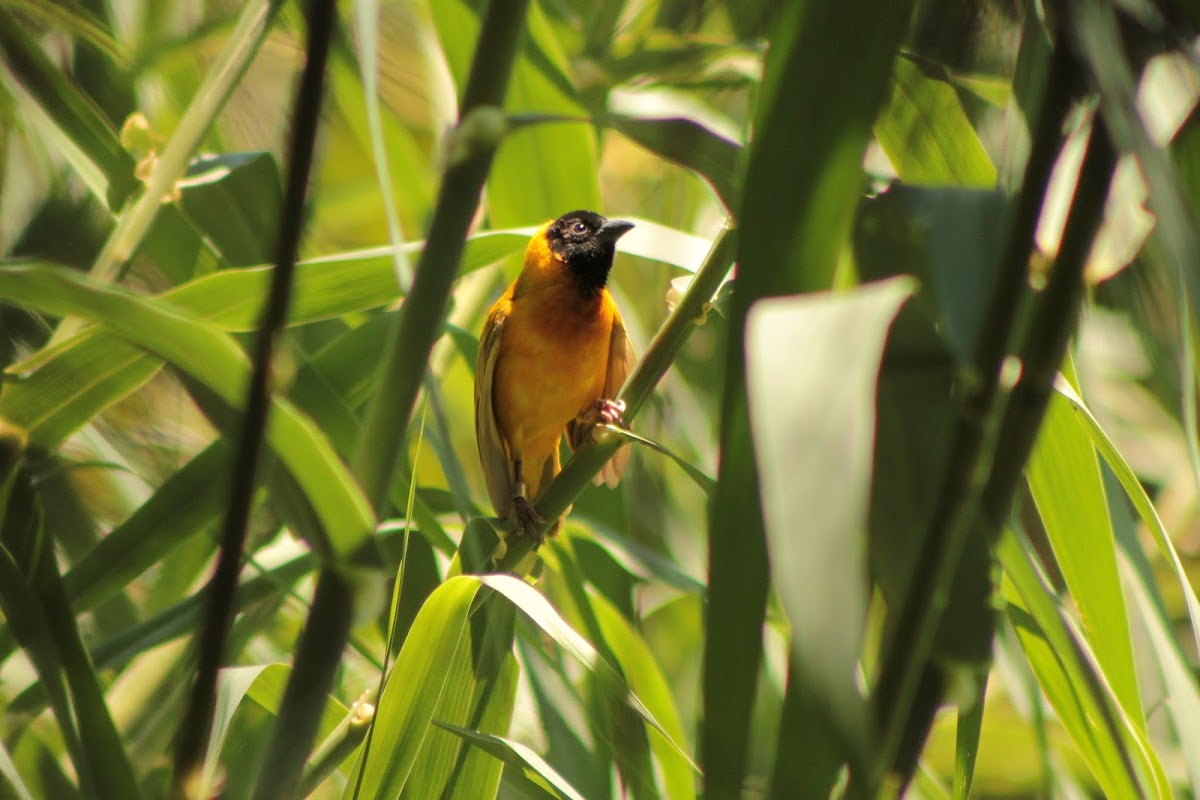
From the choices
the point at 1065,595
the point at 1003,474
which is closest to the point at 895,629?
the point at 1003,474

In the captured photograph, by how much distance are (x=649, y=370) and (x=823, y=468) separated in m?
0.72

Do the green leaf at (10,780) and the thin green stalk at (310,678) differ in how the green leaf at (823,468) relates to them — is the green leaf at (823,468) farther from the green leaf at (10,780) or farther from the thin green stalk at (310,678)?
the green leaf at (10,780)

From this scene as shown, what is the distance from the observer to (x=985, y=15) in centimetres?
81

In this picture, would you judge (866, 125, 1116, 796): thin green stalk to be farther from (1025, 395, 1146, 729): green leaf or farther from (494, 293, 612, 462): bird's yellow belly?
(494, 293, 612, 462): bird's yellow belly

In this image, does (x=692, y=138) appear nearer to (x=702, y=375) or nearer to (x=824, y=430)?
(x=824, y=430)

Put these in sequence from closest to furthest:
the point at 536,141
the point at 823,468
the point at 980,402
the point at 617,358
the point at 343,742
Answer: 1. the point at 823,468
2. the point at 980,402
3. the point at 343,742
4. the point at 536,141
5. the point at 617,358

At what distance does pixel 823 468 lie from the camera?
19.3 inches

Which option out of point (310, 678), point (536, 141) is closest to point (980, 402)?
point (310, 678)

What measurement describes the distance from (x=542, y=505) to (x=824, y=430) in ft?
2.67

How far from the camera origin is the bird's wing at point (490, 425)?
2.25m

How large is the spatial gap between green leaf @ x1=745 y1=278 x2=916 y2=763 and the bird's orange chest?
7.13ft

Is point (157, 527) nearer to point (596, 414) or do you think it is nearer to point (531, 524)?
point (531, 524)

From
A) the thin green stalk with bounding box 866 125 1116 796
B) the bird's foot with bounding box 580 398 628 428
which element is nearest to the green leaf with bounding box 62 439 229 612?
the thin green stalk with bounding box 866 125 1116 796

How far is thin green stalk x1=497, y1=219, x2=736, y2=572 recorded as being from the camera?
43.8 inches
